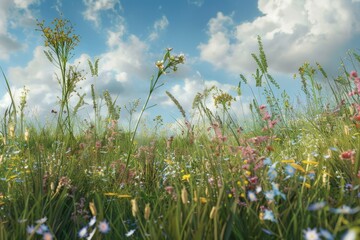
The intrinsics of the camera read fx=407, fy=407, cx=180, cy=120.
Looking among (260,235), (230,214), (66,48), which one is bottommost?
(260,235)

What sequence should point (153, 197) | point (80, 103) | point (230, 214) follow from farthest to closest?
point (80, 103) < point (153, 197) < point (230, 214)

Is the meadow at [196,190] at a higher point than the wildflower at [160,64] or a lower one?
lower

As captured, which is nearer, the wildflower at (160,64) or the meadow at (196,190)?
the meadow at (196,190)

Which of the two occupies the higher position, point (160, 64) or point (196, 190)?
point (160, 64)

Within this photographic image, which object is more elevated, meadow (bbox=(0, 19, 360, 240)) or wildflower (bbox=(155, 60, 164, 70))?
wildflower (bbox=(155, 60, 164, 70))

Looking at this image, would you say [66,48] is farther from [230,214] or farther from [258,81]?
[230,214]

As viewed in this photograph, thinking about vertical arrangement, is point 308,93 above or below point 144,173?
above

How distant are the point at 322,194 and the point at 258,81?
11.3 feet

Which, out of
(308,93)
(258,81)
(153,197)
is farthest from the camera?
(308,93)

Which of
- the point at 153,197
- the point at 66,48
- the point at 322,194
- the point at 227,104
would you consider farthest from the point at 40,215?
the point at 227,104

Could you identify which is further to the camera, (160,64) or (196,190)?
(160,64)

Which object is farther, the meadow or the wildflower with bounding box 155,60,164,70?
the wildflower with bounding box 155,60,164,70

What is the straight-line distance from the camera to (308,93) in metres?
6.89

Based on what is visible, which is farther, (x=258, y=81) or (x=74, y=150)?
(x=258, y=81)
